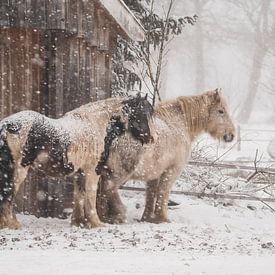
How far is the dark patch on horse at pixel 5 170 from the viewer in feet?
23.7

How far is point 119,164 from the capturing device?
8523 mm

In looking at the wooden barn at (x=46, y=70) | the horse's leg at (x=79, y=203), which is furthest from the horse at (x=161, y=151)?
the wooden barn at (x=46, y=70)

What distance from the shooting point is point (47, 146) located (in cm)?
739

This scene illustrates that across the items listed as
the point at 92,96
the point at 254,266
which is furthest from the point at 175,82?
the point at 254,266

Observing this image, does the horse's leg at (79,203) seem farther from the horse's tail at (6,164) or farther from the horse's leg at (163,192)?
the horse's leg at (163,192)

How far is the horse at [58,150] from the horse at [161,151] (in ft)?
1.34

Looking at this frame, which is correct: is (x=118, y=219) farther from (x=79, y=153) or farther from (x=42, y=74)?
(x=42, y=74)

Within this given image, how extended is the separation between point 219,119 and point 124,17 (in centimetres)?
237

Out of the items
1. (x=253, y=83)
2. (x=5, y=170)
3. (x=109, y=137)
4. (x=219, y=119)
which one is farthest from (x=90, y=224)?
(x=253, y=83)

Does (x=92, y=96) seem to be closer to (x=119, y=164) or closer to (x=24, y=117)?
(x=119, y=164)

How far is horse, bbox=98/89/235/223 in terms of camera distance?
857 centimetres

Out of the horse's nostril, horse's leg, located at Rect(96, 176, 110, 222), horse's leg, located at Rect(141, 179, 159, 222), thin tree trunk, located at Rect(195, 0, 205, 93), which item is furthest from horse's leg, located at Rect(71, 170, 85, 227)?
thin tree trunk, located at Rect(195, 0, 205, 93)

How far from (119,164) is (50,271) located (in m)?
3.72

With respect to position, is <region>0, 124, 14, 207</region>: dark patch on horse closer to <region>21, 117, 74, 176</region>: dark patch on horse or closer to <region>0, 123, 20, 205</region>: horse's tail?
<region>0, 123, 20, 205</region>: horse's tail
